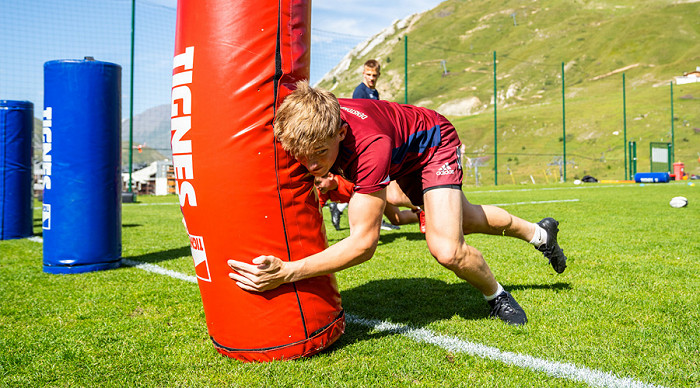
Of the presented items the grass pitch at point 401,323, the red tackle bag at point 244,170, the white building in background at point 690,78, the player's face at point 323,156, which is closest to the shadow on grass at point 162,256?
the grass pitch at point 401,323

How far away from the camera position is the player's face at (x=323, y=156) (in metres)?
2.47

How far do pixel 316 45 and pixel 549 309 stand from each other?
597 inches

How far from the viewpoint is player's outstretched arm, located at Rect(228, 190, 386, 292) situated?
8.12 feet

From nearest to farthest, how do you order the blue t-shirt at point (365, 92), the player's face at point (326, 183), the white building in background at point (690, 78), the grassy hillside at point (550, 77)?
the player's face at point (326, 183), the blue t-shirt at point (365, 92), the grassy hillside at point (550, 77), the white building in background at point (690, 78)

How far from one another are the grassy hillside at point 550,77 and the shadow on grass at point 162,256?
13090 mm

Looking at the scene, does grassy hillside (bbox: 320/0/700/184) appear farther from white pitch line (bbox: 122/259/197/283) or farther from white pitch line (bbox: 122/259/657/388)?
white pitch line (bbox: 122/259/657/388)

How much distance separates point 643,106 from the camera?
160 ft

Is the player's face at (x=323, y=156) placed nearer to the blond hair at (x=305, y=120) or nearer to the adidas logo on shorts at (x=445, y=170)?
the blond hair at (x=305, y=120)

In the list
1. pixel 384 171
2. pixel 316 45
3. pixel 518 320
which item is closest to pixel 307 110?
pixel 384 171

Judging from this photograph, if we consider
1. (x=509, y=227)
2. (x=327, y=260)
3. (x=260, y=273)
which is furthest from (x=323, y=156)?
(x=509, y=227)

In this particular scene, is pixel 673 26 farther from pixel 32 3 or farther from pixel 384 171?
pixel 384 171

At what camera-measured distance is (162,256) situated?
563 cm

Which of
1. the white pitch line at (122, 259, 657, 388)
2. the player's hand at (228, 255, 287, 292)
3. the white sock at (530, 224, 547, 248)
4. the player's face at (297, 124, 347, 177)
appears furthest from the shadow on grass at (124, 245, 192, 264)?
the white sock at (530, 224, 547, 248)

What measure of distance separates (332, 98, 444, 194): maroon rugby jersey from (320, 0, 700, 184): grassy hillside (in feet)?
51.0
